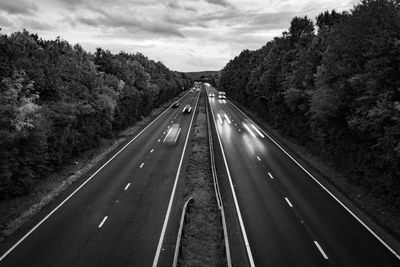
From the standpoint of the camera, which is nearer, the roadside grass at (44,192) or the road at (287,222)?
the road at (287,222)

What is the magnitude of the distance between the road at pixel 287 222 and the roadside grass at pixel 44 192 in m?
12.2

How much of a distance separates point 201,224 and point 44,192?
12.8 meters

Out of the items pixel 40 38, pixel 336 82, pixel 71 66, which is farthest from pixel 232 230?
pixel 40 38

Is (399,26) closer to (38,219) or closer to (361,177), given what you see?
(361,177)

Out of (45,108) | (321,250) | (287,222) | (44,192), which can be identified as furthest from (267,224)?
(45,108)

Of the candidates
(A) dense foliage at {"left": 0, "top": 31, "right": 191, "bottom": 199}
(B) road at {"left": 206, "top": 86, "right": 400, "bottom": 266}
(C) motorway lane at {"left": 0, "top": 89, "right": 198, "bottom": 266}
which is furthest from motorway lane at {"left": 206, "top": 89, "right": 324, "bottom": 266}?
(A) dense foliage at {"left": 0, "top": 31, "right": 191, "bottom": 199}

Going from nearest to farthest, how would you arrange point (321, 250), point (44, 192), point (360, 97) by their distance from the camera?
point (321, 250) < point (360, 97) < point (44, 192)

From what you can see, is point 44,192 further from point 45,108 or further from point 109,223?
point 109,223

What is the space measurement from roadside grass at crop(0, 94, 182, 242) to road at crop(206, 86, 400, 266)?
1217 cm

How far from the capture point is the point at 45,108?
2742cm

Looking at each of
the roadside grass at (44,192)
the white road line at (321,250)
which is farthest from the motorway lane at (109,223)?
the white road line at (321,250)

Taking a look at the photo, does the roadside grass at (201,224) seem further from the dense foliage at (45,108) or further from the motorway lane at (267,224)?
the dense foliage at (45,108)

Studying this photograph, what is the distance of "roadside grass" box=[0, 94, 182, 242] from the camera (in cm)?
1958

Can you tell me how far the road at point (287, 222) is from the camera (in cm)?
1512
